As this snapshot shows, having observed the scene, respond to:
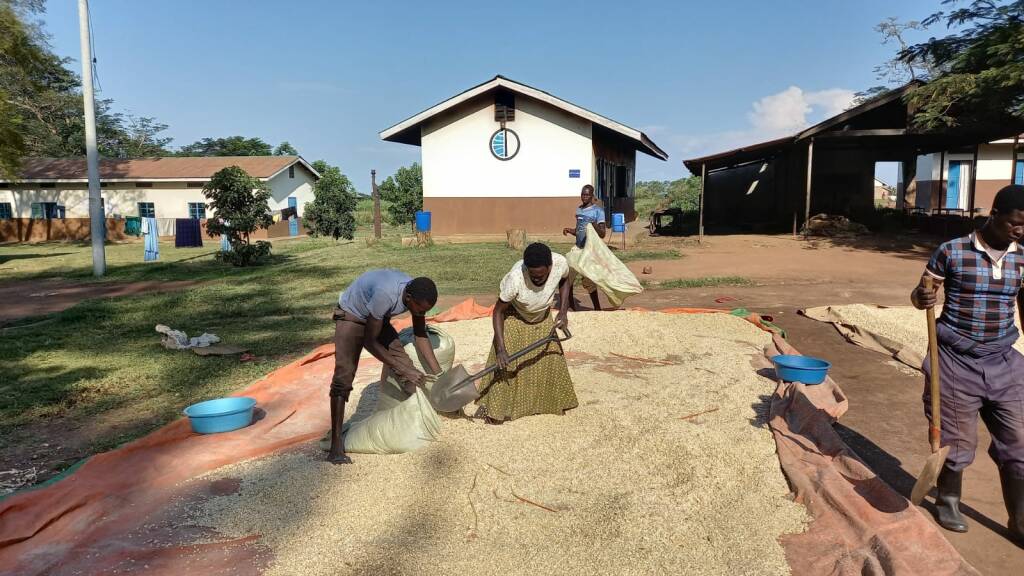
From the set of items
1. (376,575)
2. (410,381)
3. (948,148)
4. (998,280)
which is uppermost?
(948,148)

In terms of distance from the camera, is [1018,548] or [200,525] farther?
[200,525]

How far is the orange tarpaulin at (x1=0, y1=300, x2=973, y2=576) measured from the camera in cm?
254

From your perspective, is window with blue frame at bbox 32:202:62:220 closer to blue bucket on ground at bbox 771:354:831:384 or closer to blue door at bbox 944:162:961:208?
blue bucket on ground at bbox 771:354:831:384

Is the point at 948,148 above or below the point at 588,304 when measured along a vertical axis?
above

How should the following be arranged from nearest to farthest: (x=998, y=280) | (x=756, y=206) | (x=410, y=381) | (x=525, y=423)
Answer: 1. (x=998, y=280)
2. (x=410, y=381)
3. (x=525, y=423)
4. (x=756, y=206)

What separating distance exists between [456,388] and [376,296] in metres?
0.82

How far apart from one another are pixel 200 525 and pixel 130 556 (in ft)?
1.03

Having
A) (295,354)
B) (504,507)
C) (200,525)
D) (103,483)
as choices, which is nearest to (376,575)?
(504,507)

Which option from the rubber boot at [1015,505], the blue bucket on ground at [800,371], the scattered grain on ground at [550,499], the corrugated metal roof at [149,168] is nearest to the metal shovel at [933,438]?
the rubber boot at [1015,505]

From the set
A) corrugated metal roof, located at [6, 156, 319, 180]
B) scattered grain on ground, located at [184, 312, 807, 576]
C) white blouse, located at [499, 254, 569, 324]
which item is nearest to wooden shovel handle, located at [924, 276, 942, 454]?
scattered grain on ground, located at [184, 312, 807, 576]

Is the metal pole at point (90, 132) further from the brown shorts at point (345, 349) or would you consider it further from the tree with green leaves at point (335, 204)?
the brown shorts at point (345, 349)

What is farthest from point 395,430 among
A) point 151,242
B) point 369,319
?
point 151,242

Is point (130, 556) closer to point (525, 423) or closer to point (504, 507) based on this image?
point (504, 507)

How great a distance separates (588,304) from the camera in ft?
26.6
